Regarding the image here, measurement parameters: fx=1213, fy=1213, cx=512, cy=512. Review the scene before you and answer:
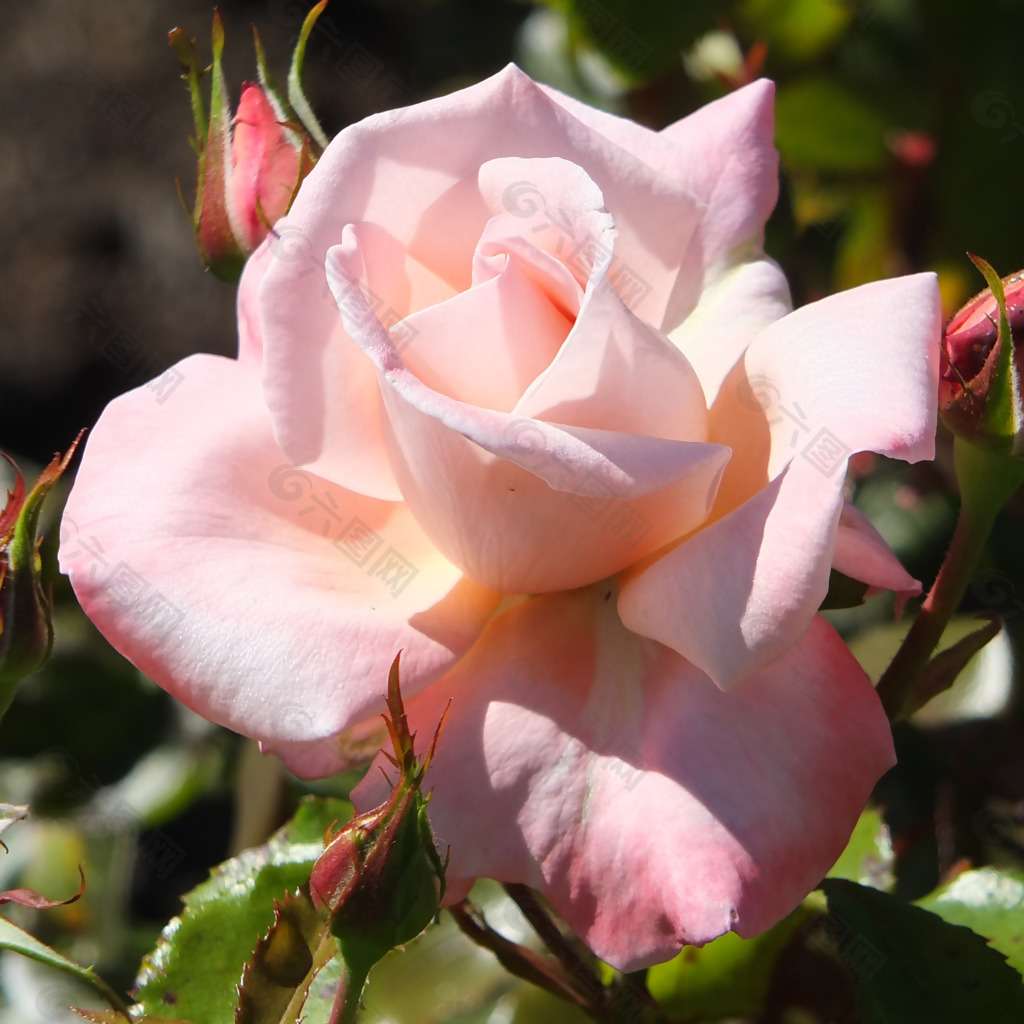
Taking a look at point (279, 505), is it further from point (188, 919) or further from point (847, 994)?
point (847, 994)

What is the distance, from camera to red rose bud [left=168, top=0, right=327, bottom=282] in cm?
60

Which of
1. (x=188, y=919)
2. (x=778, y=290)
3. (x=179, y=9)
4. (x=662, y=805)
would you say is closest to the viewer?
(x=662, y=805)

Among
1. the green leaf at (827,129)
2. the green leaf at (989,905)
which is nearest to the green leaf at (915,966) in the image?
the green leaf at (989,905)

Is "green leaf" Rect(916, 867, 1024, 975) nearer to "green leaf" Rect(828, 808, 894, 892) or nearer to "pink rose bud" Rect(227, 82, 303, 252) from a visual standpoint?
"green leaf" Rect(828, 808, 894, 892)

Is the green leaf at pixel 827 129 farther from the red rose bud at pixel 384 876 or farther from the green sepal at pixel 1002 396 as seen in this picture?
the red rose bud at pixel 384 876

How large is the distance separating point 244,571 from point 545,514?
5.2 inches

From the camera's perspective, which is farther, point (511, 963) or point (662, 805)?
point (511, 963)

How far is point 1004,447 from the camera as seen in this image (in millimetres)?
508

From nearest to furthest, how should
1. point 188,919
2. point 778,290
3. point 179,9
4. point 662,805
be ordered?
point 662,805
point 778,290
point 188,919
point 179,9

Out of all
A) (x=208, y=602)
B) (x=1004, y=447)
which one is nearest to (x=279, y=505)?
(x=208, y=602)

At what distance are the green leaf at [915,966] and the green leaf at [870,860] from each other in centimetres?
13

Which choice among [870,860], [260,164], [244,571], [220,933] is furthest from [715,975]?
[260,164]

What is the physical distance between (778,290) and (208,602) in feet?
0.97

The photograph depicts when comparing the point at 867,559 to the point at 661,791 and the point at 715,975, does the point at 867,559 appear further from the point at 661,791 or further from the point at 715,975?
the point at 715,975
